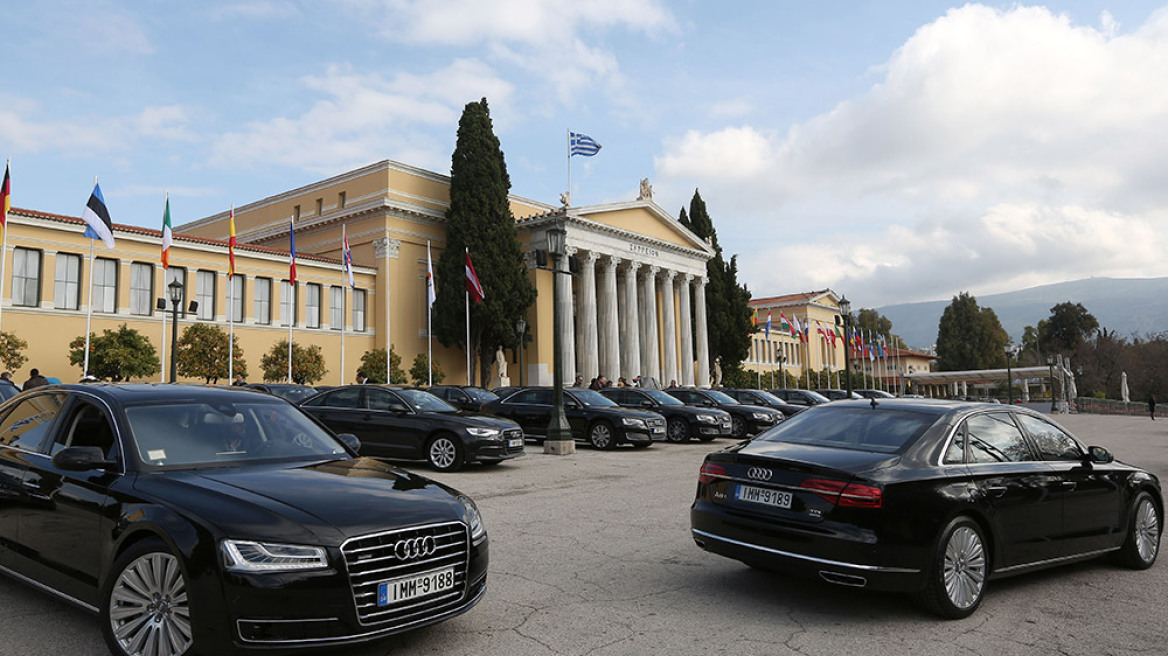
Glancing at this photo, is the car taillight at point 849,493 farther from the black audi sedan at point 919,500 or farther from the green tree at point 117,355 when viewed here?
the green tree at point 117,355

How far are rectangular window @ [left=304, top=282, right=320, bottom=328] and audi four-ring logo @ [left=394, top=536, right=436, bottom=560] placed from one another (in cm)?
3796

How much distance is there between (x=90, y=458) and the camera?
14.5 ft

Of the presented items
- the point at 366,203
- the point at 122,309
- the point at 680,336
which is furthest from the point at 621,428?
the point at 680,336

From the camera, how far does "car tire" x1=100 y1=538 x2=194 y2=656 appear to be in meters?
3.87

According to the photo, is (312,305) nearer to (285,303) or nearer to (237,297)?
(285,303)

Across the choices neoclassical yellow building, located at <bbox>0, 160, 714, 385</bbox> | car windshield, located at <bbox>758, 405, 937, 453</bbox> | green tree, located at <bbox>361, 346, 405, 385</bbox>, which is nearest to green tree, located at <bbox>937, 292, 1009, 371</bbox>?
neoclassical yellow building, located at <bbox>0, 160, 714, 385</bbox>

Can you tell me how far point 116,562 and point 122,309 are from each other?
1312 inches

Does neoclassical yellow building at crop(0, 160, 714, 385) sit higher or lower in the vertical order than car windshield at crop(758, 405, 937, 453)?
higher

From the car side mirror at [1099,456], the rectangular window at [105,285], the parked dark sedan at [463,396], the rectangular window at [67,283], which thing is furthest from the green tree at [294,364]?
the car side mirror at [1099,456]

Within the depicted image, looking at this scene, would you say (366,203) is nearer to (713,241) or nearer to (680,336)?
(680,336)

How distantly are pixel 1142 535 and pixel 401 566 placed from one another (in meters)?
6.48

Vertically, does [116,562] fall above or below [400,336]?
below

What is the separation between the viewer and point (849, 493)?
16.5 feet

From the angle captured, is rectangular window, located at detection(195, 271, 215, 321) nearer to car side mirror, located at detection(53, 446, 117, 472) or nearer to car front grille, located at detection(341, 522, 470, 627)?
car side mirror, located at detection(53, 446, 117, 472)
